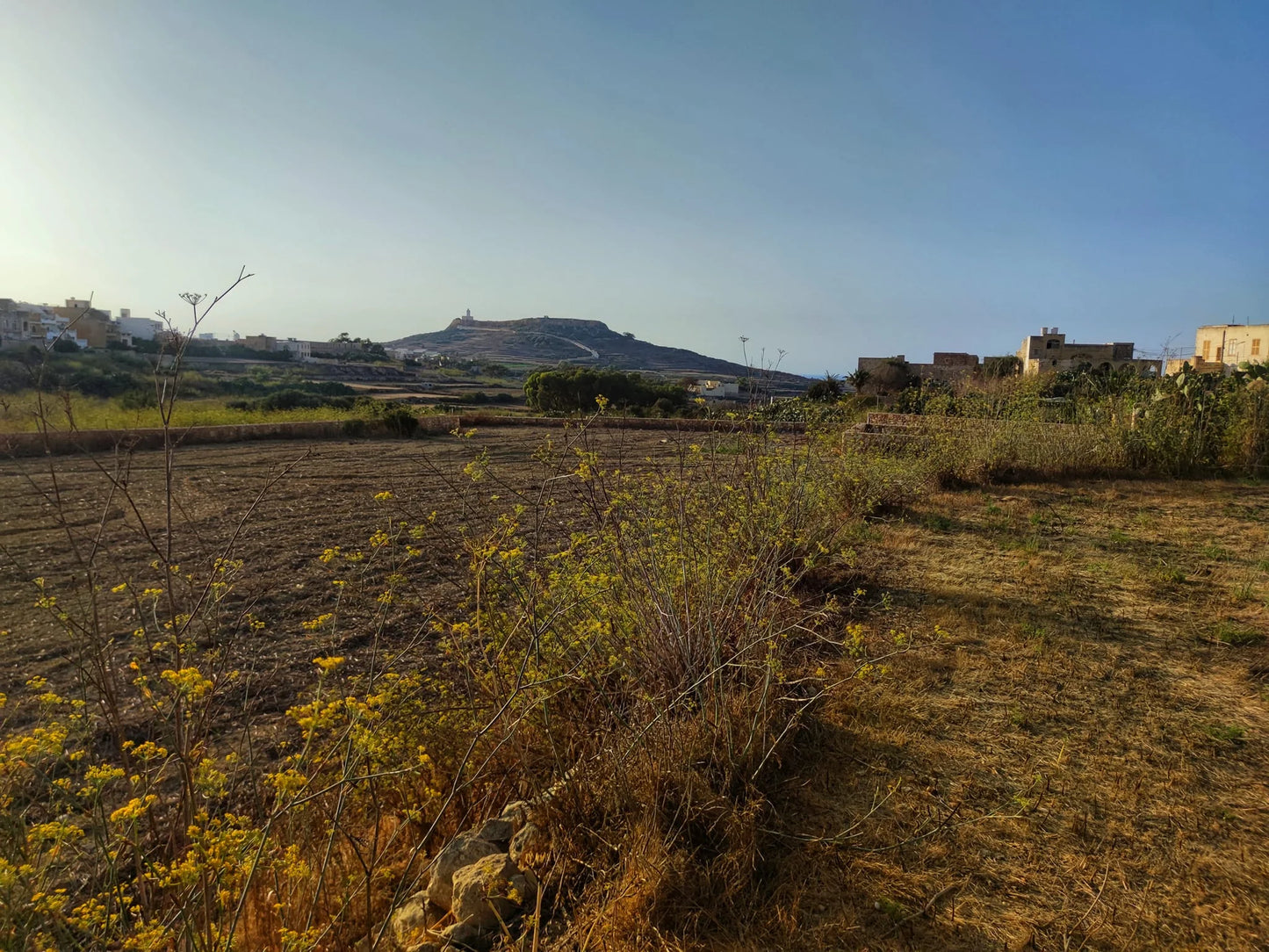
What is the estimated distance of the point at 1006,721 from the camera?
2912mm

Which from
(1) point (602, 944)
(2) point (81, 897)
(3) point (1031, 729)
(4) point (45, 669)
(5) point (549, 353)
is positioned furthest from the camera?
(5) point (549, 353)

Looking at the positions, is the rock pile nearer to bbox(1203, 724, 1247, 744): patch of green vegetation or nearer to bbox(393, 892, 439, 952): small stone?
bbox(393, 892, 439, 952): small stone

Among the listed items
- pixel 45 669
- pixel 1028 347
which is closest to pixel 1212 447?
pixel 45 669

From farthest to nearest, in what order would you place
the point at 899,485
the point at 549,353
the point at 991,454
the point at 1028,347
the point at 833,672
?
1. the point at 549,353
2. the point at 1028,347
3. the point at 991,454
4. the point at 899,485
5. the point at 833,672

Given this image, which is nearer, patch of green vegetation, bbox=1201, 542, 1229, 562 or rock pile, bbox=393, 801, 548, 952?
rock pile, bbox=393, 801, 548, 952

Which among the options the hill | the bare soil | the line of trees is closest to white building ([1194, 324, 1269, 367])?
the line of trees

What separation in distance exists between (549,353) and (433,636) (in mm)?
101644

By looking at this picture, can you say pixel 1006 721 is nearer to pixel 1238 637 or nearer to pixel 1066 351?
pixel 1238 637

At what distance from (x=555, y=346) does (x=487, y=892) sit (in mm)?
110024

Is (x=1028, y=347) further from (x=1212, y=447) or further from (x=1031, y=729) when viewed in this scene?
(x=1031, y=729)

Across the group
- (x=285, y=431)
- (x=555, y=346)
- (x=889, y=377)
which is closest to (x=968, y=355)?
(x=889, y=377)

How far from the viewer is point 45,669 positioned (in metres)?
3.75

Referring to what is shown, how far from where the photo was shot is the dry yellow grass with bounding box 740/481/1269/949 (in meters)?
1.92

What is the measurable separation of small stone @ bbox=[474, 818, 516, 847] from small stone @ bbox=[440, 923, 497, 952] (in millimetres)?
257
